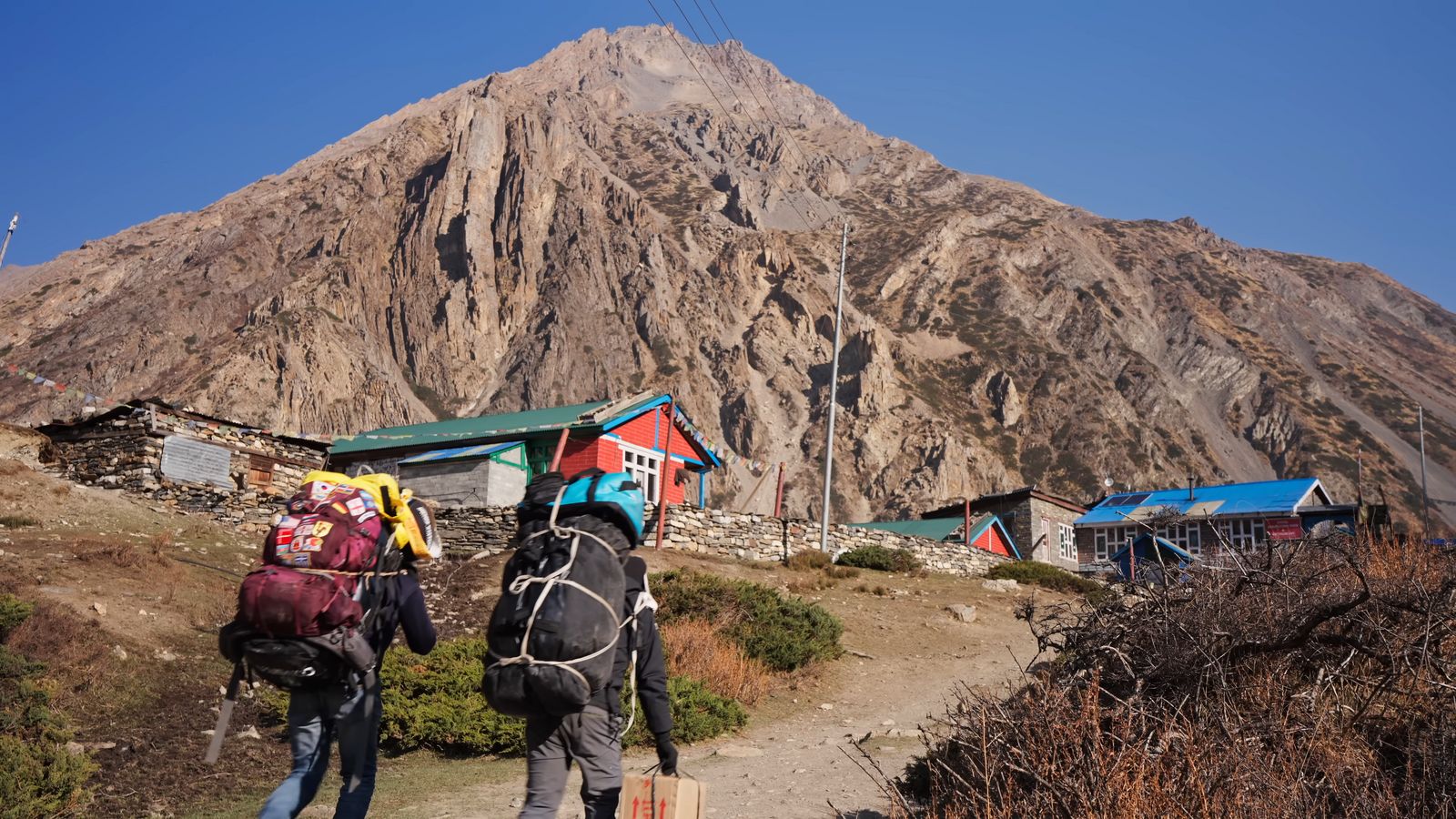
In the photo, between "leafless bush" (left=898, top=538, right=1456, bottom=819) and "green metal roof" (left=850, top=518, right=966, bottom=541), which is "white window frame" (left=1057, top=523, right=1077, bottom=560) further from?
"leafless bush" (left=898, top=538, right=1456, bottom=819)

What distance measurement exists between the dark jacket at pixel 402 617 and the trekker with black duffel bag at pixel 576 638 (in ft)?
1.45

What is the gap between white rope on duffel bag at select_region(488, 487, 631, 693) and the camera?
380 cm

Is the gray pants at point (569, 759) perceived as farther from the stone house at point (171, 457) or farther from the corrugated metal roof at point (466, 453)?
the corrugated metal roof at point (466, 453)

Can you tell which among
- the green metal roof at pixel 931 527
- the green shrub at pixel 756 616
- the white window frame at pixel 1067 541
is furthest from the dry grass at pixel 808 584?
the white window frame at pixel 1067 541

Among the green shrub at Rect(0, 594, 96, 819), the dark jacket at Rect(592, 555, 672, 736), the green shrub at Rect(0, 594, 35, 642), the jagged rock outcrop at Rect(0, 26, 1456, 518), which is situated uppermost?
the jagged rock outcrop at Rect(0, 26, 1456, 518)

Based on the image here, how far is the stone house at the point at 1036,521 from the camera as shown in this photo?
1758 inches

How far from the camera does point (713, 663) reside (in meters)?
11.4

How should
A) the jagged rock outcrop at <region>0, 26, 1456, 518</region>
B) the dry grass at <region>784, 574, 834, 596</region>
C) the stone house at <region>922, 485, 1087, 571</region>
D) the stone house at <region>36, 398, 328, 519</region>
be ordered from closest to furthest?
1. the dry grass at <region>784, 574, 834, 596</region>
2. the stone house at <region>36, 398, 328, 519</region>
3. the stone house at <region>922, 485, 1087, 571</region>
4. the jagged rock outcrop at <region>0, 26, 1456, 518</region>

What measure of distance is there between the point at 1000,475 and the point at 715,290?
138 feet

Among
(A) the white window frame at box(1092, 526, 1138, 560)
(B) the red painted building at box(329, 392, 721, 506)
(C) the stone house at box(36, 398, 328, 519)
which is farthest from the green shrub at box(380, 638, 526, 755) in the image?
(A) the white window frame at box(1092, 526, 1138, 560)

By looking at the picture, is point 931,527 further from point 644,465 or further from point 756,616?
point 756,616

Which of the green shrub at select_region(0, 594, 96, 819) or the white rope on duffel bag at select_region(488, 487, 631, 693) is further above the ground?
the white rope on duffel bag at select_region(488, 487, 631, 693)

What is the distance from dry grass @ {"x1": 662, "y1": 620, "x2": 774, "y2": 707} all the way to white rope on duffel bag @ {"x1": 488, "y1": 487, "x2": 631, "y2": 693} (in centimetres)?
729

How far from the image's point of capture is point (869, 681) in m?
13.6
